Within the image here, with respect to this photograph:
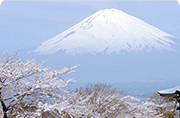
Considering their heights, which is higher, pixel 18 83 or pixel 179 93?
pixel 18 83

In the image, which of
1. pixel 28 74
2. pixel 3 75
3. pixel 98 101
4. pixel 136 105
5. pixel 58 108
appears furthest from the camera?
pixel 136 105

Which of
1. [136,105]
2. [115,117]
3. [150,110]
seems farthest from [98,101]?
[150,110]

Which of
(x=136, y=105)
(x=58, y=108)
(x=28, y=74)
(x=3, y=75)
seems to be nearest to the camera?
(x=58, y=108)

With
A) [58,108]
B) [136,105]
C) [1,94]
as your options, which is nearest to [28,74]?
[1,94]

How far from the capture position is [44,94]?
34.3 ft

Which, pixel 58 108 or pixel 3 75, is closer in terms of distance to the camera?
pixel 58 108

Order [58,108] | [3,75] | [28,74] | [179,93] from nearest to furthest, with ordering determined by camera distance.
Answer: [58,108], [3,75], [28,74], [179,93]

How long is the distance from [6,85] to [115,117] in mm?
15001

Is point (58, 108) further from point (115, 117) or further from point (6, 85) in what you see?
point (115, 117)

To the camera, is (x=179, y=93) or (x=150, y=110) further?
(x=150, y=110)

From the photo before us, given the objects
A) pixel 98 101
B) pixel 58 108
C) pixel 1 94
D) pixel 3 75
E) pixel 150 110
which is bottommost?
pixel 150 110

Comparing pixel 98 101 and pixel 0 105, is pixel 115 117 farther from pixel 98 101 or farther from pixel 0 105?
pixel 0 105

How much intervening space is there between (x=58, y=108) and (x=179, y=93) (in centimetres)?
583

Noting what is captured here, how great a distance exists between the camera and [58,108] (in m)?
9.59
